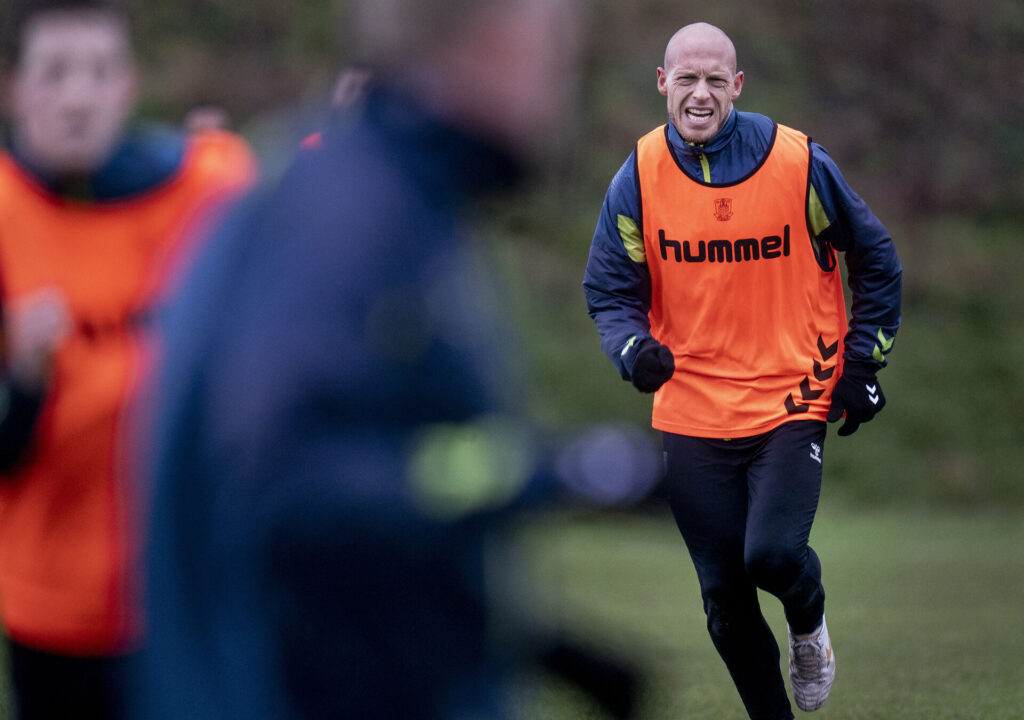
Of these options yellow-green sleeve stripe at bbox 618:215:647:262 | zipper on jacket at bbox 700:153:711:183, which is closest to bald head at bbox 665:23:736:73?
zipper on jacket at bbox 700:153:711:183

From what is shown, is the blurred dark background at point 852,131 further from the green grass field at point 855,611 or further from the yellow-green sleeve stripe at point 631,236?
the yellow-green sleeve stripe at point 631,236

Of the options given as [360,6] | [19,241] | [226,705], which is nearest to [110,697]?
[19,241]

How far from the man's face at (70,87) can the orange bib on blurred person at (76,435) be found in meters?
0.12

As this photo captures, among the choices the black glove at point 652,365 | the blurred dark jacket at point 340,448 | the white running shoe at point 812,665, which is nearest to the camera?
the blurred dark jacket at point 340,448

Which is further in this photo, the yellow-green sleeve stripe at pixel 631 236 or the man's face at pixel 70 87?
the yellow-green sleeve stripe at pixel 631 236

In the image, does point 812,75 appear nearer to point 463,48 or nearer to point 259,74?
point 259,74

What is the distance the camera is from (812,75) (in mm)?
27297

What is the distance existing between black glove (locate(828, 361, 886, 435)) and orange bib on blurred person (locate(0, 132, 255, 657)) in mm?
2944

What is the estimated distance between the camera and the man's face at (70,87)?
322cm

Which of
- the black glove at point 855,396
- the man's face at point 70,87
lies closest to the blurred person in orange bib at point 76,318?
the man's face at point 70,87

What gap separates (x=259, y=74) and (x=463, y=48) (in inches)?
1033

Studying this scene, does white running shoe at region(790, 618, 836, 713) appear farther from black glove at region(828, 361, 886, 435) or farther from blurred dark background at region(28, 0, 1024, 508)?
blurred dark background at region(28, 0, 1024, 508)

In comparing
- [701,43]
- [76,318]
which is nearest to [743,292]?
[701,43]

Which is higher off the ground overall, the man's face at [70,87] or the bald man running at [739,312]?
the man's face at [70,87]
